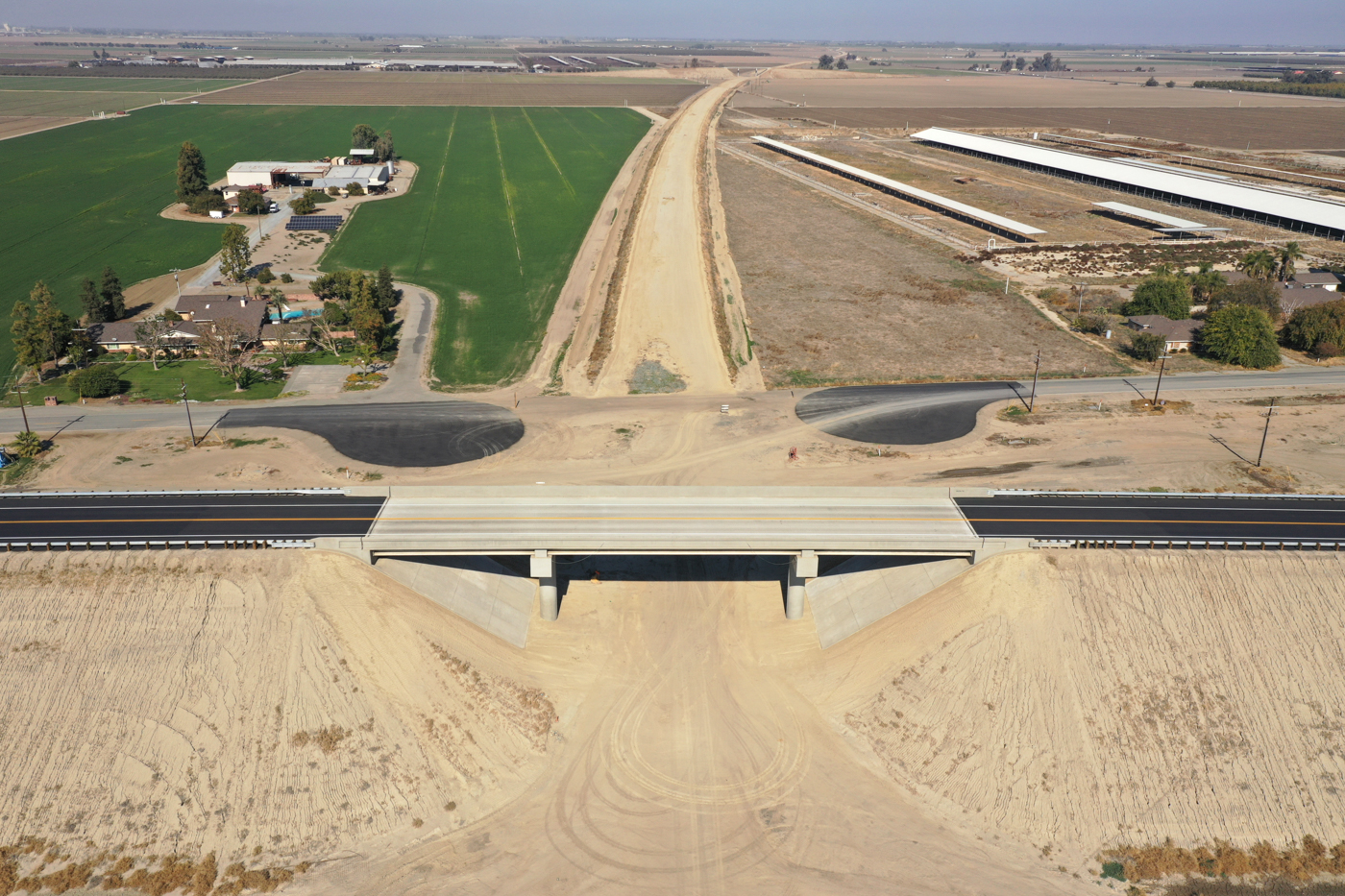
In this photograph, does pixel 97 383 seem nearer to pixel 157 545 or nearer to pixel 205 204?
pixel 157 545

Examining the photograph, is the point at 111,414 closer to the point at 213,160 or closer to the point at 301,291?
the point at 301,291

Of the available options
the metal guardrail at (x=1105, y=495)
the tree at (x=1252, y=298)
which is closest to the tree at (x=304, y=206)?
the metal guardrail at (x=1105, y=495)

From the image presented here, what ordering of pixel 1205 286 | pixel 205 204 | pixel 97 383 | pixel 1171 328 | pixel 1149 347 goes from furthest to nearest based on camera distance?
1. pixel 205 204
2. pixel 1205 286
3. pixel 1171 328
4. pixel 1149 347
5. pixel 97 383

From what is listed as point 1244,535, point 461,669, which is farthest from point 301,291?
point 1244,535

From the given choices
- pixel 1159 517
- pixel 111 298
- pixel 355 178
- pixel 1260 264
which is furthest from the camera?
pixel 355 178

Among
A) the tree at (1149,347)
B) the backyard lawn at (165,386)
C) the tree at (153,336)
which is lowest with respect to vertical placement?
the backyard lawn at (165,386)

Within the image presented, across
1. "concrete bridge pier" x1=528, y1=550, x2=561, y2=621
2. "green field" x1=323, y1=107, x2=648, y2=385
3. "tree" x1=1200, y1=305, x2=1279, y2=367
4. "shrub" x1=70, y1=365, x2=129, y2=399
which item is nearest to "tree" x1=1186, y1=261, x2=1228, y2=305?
"tree" x1=1200, y1=305, x2=1279, y2=367

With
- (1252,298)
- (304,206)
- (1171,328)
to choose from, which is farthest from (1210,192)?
(304,206)

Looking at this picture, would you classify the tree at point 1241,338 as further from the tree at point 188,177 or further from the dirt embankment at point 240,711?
the tree at point 188,177
